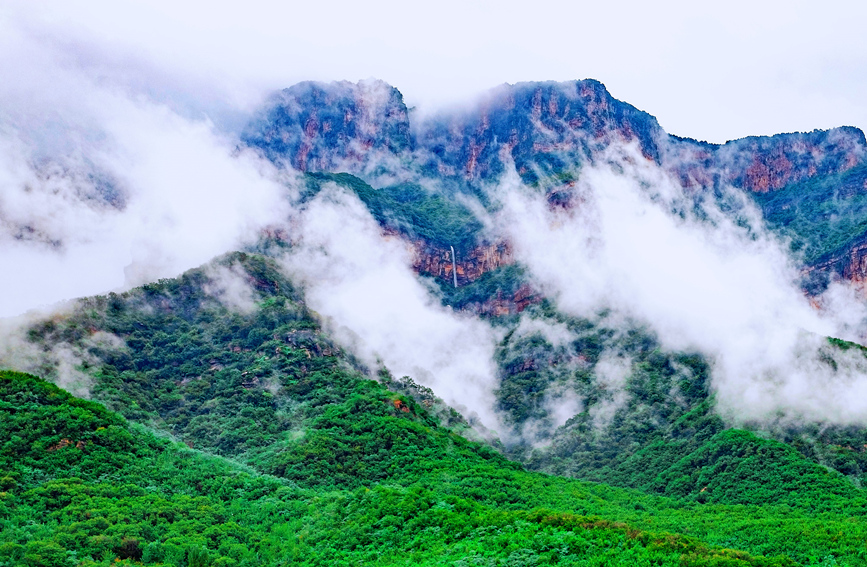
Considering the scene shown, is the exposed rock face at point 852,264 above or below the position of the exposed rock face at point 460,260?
below

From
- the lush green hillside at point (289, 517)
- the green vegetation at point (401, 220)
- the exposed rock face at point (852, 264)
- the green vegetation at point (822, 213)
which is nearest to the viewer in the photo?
the lush green hillside at point (289, 517)

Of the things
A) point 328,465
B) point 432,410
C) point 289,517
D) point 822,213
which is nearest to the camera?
point 289,517

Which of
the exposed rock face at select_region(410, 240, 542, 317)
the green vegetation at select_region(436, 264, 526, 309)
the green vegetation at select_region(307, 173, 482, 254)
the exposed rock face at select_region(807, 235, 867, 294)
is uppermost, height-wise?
the green vegetation at select_region(307, 173, 482, 254)

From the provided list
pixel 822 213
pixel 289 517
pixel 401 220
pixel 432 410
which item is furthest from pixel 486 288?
pixel 289 517

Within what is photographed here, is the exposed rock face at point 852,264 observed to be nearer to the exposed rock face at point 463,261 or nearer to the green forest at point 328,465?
the green forest at point 328,465

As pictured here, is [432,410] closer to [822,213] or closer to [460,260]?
[460,260]

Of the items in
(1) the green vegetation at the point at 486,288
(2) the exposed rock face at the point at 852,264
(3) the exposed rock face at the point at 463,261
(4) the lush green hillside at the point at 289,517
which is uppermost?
(3) the exposed rock face at the point at 463,261

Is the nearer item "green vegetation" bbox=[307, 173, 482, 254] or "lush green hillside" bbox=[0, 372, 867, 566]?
"lush green hillside" bbox=[0, 372, 867, 566]

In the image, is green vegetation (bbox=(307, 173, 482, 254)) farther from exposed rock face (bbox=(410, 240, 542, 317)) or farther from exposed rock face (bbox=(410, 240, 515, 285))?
exposed rock face (bbox=(410, 240, 542, 317))

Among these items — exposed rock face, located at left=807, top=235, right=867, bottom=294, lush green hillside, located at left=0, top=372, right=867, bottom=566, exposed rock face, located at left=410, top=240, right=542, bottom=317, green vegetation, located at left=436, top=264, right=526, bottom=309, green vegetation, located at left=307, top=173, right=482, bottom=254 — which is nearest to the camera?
lush green hillside, located at left=0, top=372, right=867, bottom=566

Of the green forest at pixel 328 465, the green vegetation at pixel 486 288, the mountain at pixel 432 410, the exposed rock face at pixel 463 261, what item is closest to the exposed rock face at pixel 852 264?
the mountain at pixel 432 410

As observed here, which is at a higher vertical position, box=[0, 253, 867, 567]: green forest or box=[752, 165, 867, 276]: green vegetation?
box=[752, 165, 867, 276]: green vegetation

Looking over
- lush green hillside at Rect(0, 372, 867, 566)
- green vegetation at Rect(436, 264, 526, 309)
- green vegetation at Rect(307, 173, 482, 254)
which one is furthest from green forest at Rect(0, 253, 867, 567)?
green vegetation at Rect(307, 173, 482, 254)

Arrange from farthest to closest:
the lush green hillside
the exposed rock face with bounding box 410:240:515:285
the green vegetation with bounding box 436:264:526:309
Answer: the exposed rock face with bounding box 410:240:515:285, the green vegetation with bounding box 436:264:526:309, the lush green hillside
